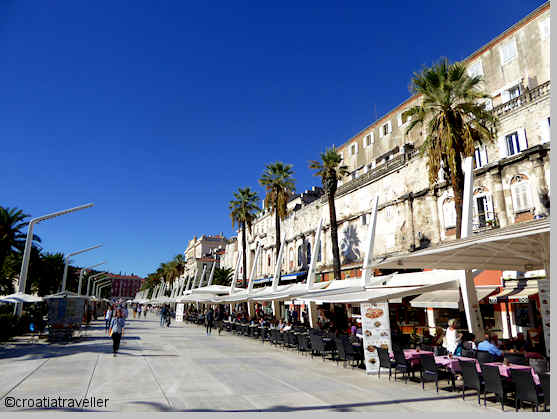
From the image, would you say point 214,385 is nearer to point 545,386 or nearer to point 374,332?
point 374,332

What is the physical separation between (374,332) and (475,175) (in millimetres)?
14883

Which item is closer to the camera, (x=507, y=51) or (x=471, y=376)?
(x=471, y=376)

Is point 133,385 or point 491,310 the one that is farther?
point 491,310

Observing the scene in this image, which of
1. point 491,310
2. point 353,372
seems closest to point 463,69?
point 491,310

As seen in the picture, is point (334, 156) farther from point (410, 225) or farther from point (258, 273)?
point (258, 273)

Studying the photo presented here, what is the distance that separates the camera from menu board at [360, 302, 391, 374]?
453 inches

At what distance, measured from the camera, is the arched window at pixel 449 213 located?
23347 millimetres

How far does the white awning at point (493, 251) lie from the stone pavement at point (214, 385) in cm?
337

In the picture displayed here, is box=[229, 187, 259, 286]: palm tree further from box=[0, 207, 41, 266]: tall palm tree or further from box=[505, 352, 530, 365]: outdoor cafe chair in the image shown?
box=[505, 352, 530, 365]: outdoor cafe chair

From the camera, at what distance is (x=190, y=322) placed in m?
46.0

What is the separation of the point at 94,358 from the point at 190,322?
33.1 m

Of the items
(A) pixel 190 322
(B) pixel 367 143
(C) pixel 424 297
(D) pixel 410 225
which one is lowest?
(A) pixel 190 322

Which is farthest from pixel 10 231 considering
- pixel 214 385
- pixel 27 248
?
pixel 214 385

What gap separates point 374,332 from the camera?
38.5 feet
